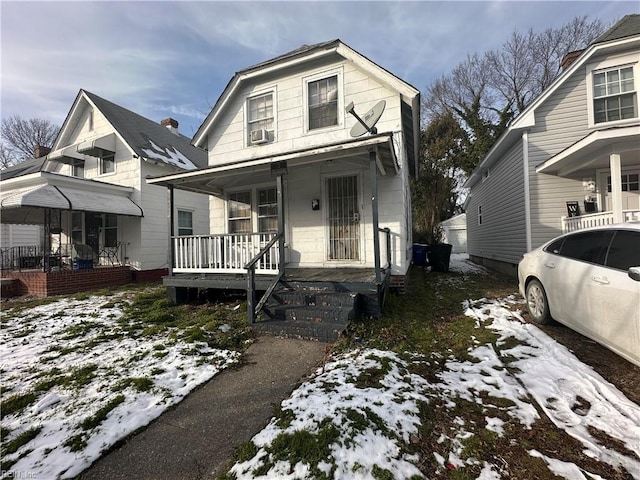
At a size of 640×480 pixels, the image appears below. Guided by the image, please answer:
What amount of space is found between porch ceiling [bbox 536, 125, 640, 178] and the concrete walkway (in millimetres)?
8044

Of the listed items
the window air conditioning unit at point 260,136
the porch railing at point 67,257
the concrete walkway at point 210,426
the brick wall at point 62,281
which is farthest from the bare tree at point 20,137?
the concrete walkway at point 210,426

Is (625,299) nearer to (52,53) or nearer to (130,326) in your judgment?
(130,326)

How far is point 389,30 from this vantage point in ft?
28.8

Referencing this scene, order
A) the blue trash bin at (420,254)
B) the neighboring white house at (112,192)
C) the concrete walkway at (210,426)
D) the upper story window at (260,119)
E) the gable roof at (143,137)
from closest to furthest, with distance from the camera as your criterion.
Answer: the concrete walkway at (210,426) < the upper story window at (260,119) < the neighboring white house at (112,192) < the gable roof at (143,137) < the blue trash bin at (420,254)

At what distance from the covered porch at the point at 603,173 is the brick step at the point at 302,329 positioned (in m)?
7.30

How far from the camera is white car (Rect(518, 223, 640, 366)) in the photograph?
302 centimetres

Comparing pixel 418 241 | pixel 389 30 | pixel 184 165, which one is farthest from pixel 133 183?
pixel 418 241

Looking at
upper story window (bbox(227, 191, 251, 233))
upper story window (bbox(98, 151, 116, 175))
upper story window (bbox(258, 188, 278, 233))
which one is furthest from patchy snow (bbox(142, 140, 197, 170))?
upper story window (bbox(258, 188, 278, 233))

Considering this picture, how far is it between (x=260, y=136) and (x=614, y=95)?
10.3m

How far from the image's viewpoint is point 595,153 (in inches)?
295

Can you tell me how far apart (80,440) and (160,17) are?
9.20 metres

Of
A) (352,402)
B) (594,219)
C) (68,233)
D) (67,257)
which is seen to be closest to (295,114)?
(352,402)

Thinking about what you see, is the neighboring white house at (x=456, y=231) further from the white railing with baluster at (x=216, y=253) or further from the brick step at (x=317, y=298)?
the brick step at (x=317, y=298)

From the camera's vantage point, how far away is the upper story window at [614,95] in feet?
27.0
